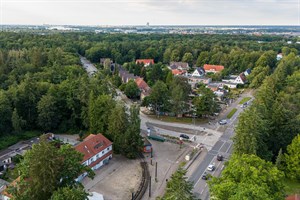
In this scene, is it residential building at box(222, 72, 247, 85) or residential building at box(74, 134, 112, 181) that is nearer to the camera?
residential building at box(74, 134, 112, 181)

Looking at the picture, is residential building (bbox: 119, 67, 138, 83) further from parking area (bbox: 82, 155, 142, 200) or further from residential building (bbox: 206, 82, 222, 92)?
parking area (bbox: 82, 155, 142, 200)

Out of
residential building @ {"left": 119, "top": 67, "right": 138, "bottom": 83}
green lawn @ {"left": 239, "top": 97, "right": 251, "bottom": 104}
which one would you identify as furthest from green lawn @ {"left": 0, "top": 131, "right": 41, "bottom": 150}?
green lawn @ {"left": 239, "top": 97, "right": 251, "bottom": 104}

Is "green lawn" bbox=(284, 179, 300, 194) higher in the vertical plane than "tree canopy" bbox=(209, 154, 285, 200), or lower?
lower

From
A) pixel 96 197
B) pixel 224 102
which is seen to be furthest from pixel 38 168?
pixel 224 102

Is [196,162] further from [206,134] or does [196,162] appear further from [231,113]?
[231,113]

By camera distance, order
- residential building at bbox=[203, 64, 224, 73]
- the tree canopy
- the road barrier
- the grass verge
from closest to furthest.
Result: the tree canopy, the road barrier, the grass verge, residential building at bbox=[203, 64, 224, 73]

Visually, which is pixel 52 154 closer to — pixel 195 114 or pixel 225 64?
pixel 195 114

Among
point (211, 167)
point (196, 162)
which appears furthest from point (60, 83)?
point (211, 167)

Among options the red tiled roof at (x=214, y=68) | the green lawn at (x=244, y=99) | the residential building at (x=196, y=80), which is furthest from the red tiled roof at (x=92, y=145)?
the red tiled roof at (x=214, y=68)
